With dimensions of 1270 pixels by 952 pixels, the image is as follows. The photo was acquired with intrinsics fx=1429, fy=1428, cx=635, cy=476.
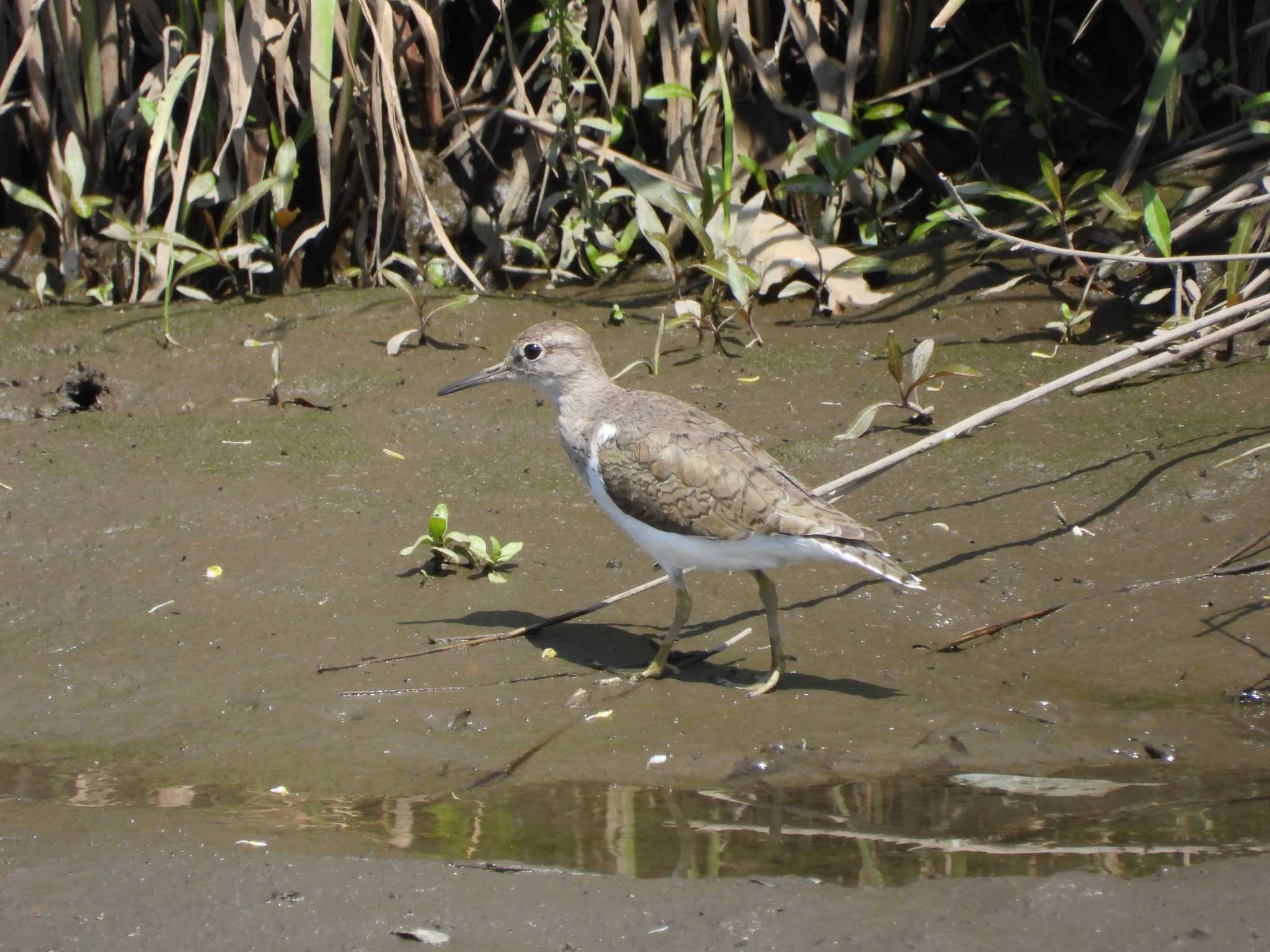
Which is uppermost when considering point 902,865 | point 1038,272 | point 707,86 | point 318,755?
point 707,86

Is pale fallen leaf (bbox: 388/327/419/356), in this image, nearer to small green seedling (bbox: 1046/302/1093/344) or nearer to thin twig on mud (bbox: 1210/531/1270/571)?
small green seedling (bbox: 1046/302/1093/344)

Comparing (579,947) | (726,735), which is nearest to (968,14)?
(726,735)

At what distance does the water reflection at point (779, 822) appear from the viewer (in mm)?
3934

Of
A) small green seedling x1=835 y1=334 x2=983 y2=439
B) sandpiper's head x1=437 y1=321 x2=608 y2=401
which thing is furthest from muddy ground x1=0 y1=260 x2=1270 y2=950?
sandpiper's head x1=437 y1=321 x2=608 y2=401

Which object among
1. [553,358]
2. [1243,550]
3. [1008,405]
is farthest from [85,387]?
[1243,550]

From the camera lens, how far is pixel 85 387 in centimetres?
792

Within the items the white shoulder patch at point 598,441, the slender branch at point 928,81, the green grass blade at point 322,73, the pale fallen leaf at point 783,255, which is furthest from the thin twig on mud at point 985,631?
the green grass blade at point 322,73

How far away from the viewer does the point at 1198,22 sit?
8398 mm

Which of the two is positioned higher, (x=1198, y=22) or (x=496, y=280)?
(x=1198, y=22)

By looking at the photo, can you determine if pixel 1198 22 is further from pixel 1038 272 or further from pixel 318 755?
pixel 318 755

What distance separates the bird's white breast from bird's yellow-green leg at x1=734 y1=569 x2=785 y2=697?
10 centimetres

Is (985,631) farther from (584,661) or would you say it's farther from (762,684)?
(584,661)

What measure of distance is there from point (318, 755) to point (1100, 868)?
2519mm

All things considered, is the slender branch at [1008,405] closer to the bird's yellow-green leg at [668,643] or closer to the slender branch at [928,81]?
the bird's yellow-green leg at [668,643]
